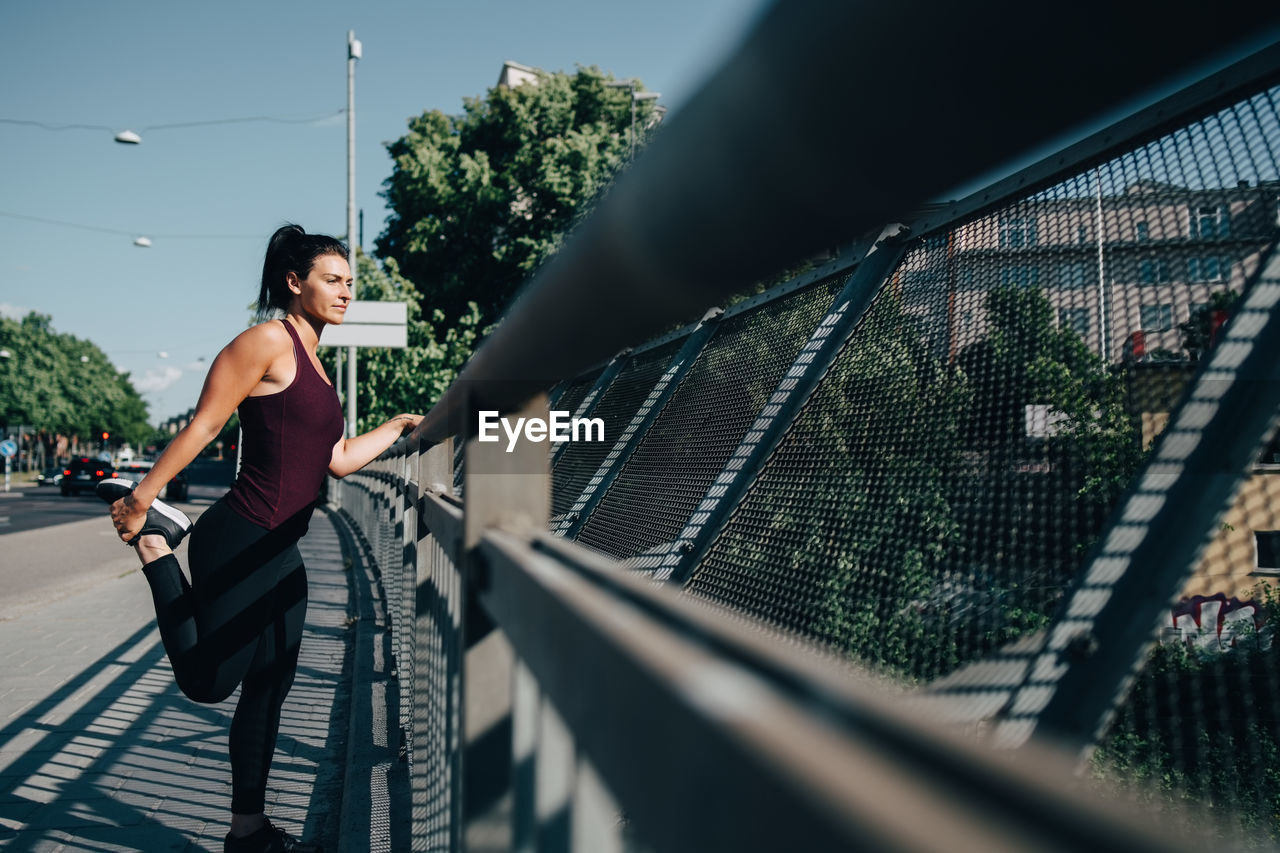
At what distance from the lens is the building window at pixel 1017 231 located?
6.23 feet

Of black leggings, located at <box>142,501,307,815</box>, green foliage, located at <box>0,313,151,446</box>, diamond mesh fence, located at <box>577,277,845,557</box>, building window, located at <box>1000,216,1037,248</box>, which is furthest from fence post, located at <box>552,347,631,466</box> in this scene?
green foliage, located at <box>0,313,151,446</box>

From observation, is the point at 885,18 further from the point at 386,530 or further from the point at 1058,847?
the point at 386,530

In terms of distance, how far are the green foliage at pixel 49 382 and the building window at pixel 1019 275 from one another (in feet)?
261

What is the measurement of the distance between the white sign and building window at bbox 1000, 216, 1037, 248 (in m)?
12.1

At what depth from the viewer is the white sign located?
13.2 meters

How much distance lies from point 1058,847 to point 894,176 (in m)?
0.28

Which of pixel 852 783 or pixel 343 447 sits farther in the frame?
pixel 343 447

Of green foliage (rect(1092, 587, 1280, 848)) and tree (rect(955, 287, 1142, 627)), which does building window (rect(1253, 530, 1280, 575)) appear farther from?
tree (rect(955, 287, 1142, 627))

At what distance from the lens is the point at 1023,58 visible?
368 millimetres

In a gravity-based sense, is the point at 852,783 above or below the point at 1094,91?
below

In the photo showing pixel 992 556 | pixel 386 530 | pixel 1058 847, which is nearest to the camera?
pixel 1058 847

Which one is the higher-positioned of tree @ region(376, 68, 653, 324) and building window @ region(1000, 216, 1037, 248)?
tree @ region(376, 68, 653, 324)

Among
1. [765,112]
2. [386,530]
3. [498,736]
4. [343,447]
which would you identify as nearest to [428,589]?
[343,447]

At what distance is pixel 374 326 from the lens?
13500mm
